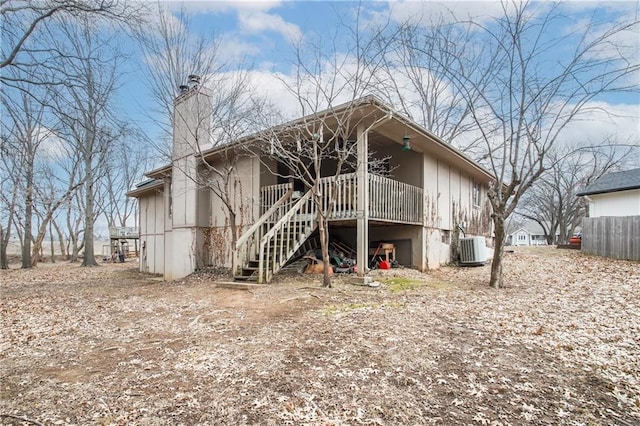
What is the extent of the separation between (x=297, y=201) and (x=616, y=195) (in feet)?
50.8

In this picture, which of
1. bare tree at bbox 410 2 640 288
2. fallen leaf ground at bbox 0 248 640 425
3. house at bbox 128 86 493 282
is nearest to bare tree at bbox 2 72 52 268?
fallen leaf ground at bbox 0 248 640 425

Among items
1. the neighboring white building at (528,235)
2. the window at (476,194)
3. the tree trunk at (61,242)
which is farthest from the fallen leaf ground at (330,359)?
the neighboring white building at (528,235)

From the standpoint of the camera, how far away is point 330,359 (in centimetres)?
410

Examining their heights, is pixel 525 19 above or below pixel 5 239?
above

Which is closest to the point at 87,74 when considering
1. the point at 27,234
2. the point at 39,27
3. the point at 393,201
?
the point at 39,27

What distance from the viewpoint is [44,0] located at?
5707 mm

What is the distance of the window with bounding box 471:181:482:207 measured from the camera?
15.4 m

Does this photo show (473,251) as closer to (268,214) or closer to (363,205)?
(363,205)

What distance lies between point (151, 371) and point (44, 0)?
6039 millimetres

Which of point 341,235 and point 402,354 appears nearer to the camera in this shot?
point 402,354

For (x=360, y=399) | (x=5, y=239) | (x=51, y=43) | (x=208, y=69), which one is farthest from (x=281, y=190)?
(x=5, y=239)

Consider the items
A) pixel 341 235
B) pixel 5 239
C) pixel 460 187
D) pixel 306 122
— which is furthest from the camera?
pixel 5 239

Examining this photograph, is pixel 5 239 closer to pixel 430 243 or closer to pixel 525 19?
pixel 430 243

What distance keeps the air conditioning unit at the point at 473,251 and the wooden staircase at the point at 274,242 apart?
5.73 m
